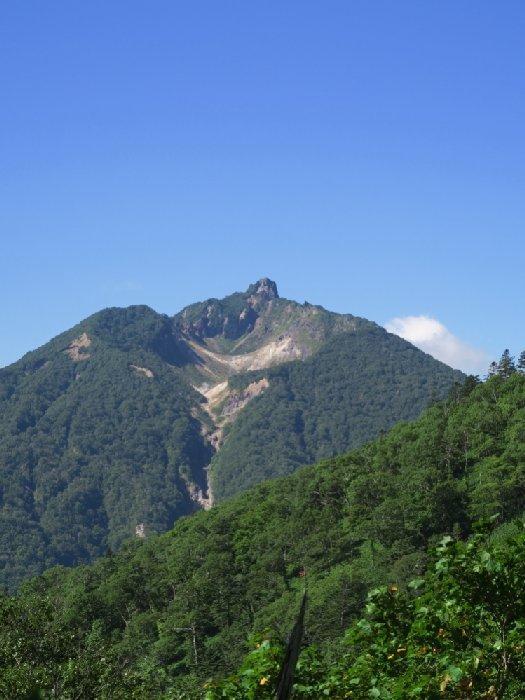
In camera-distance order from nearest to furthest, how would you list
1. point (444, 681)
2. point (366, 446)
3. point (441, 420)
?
point (444, 681) → point (441, 420) → point (366, 446)

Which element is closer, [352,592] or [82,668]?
[82,668]

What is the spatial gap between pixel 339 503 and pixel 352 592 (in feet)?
137

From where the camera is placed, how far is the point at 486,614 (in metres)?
13.4

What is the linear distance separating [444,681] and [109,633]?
4975 inches

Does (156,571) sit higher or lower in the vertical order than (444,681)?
lower

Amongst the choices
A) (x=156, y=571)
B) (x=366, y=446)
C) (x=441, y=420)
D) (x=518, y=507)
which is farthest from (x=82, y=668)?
(x=366, y=446)

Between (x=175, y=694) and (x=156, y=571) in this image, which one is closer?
(x=175, y=694)

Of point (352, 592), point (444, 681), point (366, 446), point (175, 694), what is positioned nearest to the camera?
point (444, 681)

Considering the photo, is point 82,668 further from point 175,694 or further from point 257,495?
point 257,495

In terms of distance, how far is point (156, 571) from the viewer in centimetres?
14425

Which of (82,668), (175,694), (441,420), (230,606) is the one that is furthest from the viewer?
(441,420)

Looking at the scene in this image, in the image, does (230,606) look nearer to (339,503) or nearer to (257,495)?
(339,503)

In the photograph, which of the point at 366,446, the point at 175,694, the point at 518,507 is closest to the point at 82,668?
the point at 175,694

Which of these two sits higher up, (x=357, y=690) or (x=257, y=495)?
(x=357, y=690)
